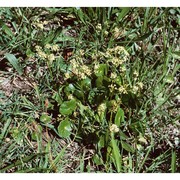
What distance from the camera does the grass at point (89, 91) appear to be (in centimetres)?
198

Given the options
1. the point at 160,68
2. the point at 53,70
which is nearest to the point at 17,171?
the point at 53,70

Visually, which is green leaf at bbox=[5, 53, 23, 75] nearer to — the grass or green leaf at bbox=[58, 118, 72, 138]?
the grass

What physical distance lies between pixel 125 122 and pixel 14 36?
70 cm

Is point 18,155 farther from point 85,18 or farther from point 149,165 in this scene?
point 85,18

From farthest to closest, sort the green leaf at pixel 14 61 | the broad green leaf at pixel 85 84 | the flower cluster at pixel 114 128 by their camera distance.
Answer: the green leaf at pixel 14 61
the broad green leaf at pixel 85 84
the flower cluster at pixel 114 128

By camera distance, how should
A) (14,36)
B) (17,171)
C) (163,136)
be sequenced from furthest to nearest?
(14,36)
(163,136)
(17,171)

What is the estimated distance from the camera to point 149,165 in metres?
2.01

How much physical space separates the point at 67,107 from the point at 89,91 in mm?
132

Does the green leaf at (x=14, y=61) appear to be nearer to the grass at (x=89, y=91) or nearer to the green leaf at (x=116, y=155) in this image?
the grass at (x=89, y=91)

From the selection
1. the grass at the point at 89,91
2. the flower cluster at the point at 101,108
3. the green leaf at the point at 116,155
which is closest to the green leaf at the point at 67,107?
the grass at the point at 89,91

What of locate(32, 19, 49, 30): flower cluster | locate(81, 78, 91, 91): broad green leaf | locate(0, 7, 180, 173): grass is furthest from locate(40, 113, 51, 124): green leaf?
locate(32, 19, 49, 30): flower cluster

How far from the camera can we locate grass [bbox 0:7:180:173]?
6.50 feet
